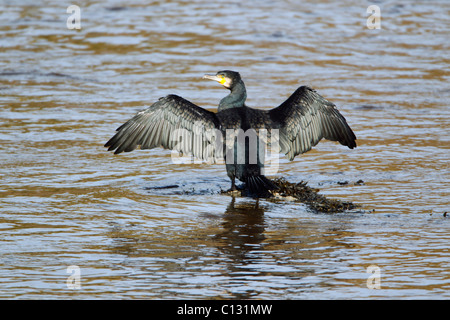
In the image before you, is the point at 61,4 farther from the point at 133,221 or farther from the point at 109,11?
the point at 133,221

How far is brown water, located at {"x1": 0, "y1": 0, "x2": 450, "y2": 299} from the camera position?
5582 mm

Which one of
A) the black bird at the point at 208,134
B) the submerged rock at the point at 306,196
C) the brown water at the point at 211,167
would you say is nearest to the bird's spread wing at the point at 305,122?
the black bird at the point at 208,134

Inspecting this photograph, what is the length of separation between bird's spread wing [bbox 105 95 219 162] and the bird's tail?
0.49m

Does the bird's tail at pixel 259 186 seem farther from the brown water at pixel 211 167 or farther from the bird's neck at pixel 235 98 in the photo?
the bird's neck at pixel 235 98

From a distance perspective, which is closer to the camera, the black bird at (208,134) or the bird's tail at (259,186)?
the bird's tail at (259,186)

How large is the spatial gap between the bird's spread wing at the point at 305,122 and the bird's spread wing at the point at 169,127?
2.44 feet

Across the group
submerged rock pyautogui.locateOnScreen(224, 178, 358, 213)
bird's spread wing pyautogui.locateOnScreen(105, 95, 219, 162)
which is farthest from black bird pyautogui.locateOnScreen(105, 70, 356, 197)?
submerged rock pyautogui.locateOnScreen(224, 178, 358, 213)

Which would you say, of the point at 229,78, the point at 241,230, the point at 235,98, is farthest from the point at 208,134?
the point at 241,230

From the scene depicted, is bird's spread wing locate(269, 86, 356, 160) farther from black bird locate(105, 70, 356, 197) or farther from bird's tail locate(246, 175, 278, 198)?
bird's tail locate(246, 175, 278, 198)

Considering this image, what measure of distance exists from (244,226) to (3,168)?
3109 mm

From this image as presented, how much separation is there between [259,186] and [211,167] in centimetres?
154

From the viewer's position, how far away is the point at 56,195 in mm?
7555

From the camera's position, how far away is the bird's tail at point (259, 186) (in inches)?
290

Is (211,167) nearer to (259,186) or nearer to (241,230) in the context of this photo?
(259,186)
